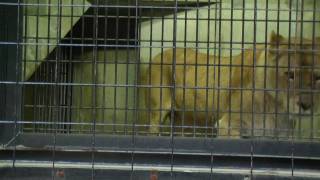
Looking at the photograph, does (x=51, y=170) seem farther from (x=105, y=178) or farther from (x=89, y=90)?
(x=89, y=90)

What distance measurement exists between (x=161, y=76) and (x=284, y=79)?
42.9 inches

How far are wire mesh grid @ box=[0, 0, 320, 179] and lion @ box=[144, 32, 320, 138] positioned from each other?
0.04 feet

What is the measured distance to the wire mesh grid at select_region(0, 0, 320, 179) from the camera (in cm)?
343

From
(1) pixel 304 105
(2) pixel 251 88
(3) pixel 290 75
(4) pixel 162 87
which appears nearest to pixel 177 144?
(4) pixel 162 87

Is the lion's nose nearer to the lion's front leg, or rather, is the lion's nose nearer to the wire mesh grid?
the wire mesh grid

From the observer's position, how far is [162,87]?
3.68 metres

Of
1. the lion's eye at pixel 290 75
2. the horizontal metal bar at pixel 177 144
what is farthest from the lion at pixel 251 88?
the horizontal metal bar at pixel 177 144

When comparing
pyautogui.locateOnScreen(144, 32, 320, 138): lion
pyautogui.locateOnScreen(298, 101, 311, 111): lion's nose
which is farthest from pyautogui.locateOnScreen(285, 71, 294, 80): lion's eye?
pyautogui.locateOnScreen(298, 101, 311, 111): lion's nose

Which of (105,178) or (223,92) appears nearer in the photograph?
(105,178)

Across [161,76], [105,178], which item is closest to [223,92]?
[161,76]

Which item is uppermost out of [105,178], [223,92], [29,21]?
[29,21]

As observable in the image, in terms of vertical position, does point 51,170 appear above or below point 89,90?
below

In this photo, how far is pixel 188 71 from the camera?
18.2 ft

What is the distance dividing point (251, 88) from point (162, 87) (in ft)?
2.56
